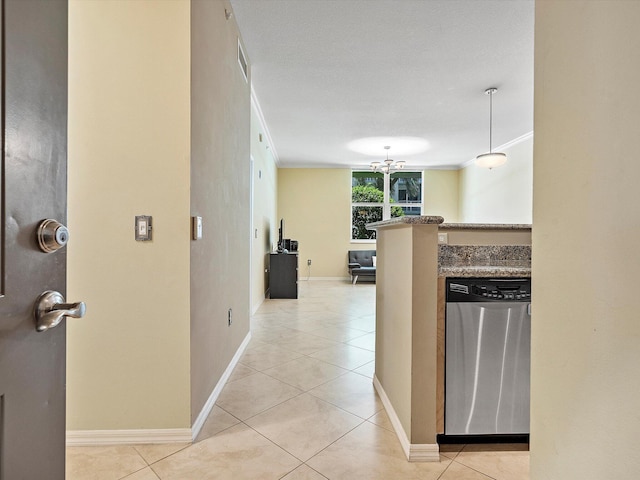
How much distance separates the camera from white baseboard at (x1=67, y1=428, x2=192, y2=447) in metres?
1.70

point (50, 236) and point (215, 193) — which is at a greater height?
point (215, 193)

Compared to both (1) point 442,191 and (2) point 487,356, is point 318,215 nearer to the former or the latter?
(1) point 442,191

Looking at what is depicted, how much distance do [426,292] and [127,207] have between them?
4.88ft

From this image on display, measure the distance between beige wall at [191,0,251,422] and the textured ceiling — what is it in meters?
0.55

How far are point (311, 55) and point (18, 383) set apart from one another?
3.47 metres

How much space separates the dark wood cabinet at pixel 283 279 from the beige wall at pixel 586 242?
198 inches

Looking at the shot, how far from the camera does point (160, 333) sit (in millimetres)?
1714

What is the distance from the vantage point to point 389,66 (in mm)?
3590

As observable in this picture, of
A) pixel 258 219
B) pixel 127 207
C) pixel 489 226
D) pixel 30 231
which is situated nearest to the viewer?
pixel 30 231

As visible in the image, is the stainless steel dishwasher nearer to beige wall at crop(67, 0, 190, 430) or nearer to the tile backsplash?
the tile backsplash

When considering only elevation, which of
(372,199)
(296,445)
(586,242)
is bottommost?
(296,445)

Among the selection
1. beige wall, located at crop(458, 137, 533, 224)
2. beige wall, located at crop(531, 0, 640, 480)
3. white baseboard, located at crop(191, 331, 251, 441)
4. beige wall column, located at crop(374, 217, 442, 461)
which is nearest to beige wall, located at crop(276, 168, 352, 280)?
beige wall, located at crop(458, 137, 533, 224)

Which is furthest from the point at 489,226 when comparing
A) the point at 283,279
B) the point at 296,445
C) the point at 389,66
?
the point at 283,279

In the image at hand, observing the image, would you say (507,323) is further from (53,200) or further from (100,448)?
(100,448)
